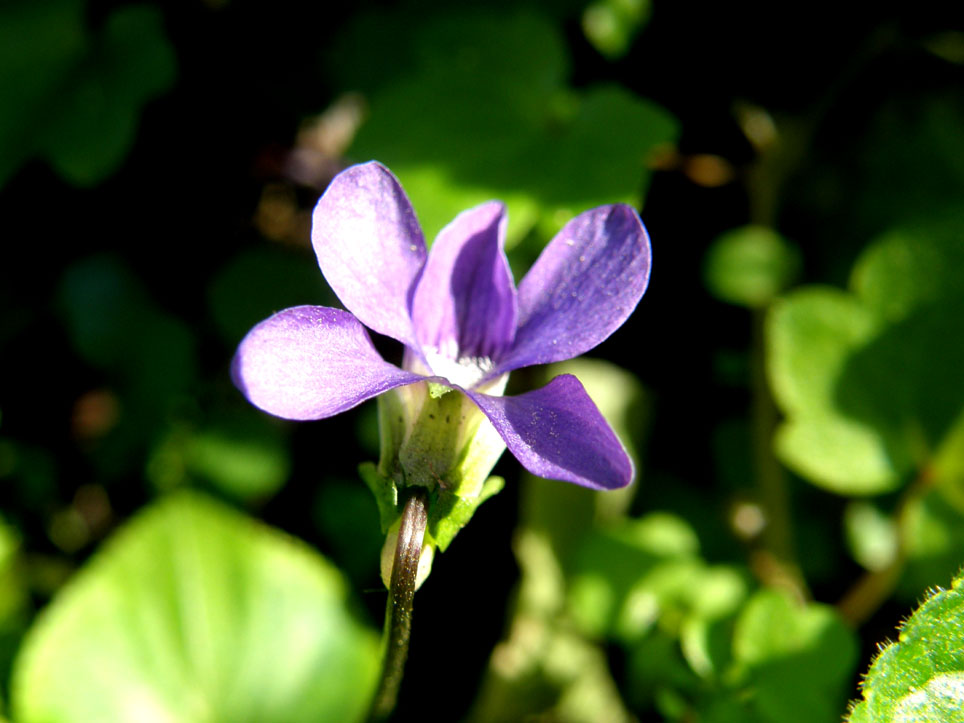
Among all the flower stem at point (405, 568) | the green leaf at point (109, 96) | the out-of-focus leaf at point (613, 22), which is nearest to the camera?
the flower stem at point (405, 568)

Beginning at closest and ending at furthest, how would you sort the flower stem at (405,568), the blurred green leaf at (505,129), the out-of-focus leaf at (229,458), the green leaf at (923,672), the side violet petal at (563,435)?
1. the side violet petal at (563,435)
2. the flower stem at (405,568)
3. the green leaf at (923,672)
4. the blurred green leaf at (505,129)
5. the out-of-focus leaf at (229,458)

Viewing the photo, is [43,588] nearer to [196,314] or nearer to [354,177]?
[196,314]

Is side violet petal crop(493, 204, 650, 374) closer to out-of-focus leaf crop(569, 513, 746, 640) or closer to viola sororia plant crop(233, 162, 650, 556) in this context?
viola sororia plant crop(233, 162, 650, 556)

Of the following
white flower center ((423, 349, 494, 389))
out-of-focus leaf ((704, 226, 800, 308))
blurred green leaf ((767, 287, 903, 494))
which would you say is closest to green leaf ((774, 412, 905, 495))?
blurred green leaf ((767, 287, 903, 494))

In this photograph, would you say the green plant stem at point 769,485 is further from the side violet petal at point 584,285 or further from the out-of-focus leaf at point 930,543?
the side violet petal at point 584,285

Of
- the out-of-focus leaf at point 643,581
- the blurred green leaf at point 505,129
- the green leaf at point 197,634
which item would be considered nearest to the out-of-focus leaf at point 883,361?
the out-of-focus leaf at point 643,581

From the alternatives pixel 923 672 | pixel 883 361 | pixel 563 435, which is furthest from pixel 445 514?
pixel 883 361

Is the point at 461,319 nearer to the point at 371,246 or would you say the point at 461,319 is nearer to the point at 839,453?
the point at 371,246
